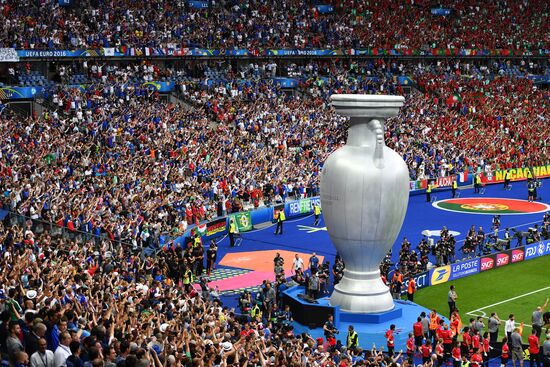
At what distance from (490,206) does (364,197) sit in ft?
81.7

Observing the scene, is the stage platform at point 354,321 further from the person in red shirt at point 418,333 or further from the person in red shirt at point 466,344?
the person in red shirt at point 466,344

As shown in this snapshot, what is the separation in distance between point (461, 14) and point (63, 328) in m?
Result: 71.0

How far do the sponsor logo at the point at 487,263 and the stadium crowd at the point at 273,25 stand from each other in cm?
2758

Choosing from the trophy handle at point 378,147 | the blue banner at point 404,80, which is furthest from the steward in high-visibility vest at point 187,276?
the blue banner at point 404,80

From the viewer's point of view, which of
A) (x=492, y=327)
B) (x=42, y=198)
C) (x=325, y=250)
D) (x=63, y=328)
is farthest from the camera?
(x=325, y=250)

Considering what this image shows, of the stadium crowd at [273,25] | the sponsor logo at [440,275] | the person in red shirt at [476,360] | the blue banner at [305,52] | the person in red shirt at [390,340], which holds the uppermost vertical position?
the stadium crowd at [273,25]

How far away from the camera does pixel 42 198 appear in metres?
31.0

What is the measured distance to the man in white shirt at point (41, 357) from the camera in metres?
11.8

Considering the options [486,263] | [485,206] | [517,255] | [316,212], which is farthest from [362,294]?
[485,206]

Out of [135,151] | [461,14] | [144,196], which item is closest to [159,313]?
[144,196]

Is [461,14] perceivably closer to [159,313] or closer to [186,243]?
[186,243]

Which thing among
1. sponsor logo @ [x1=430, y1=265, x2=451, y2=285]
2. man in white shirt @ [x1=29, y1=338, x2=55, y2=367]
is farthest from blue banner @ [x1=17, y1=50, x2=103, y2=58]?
man in white shirt @ [x1=29, y1=338, x2=55, y2=367]

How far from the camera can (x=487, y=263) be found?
35281mm

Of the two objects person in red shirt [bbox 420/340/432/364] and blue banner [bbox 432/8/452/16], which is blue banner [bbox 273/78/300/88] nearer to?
blue banner [bbox 432/8/452/16]
